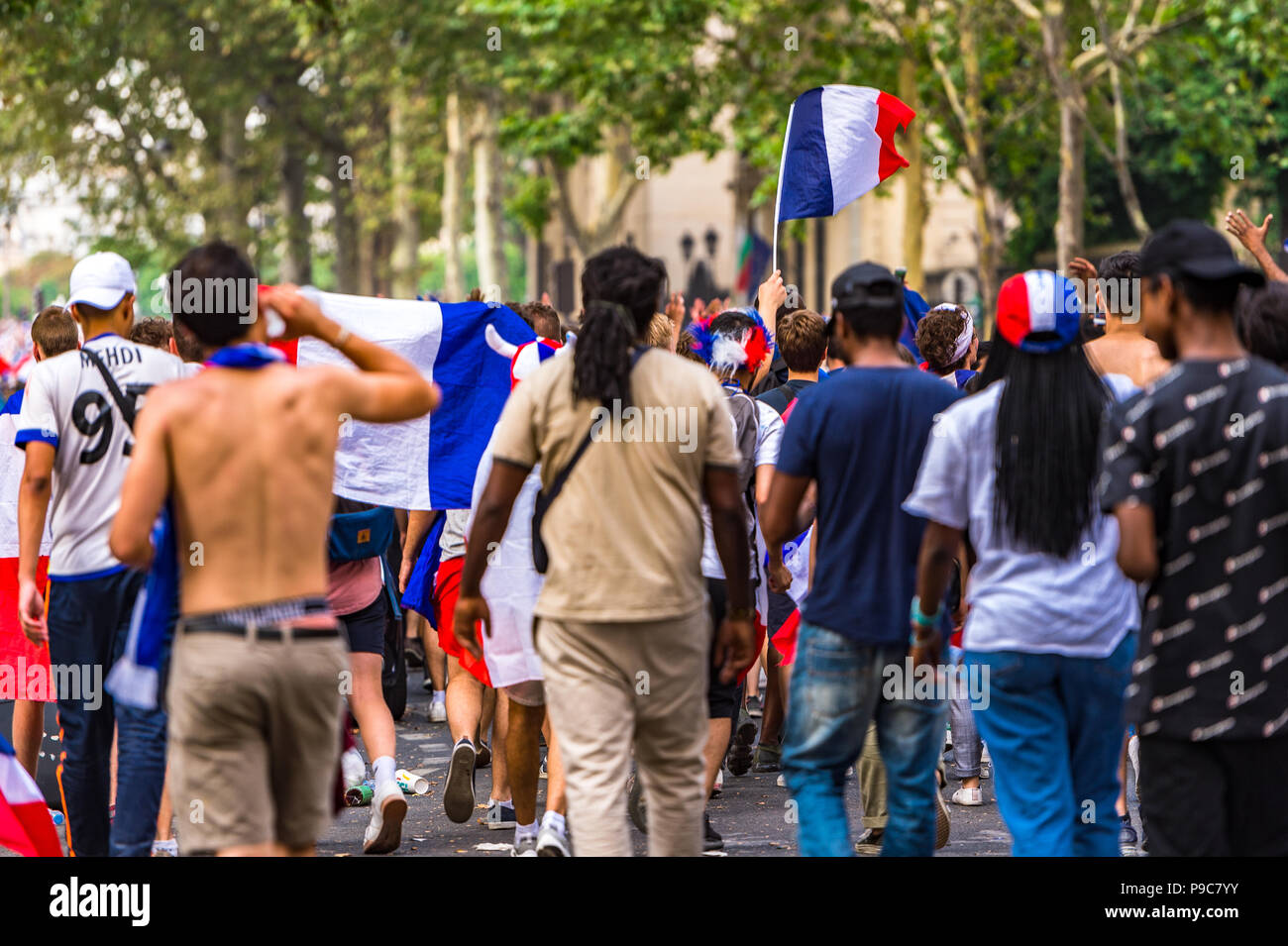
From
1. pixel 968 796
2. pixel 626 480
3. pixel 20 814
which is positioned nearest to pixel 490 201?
pixel 968 796

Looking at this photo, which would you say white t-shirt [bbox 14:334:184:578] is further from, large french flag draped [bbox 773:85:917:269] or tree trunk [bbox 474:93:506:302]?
tree trunk [bbox 474:93:506:302]

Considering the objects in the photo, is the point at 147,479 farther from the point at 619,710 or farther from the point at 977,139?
the point at 977,139

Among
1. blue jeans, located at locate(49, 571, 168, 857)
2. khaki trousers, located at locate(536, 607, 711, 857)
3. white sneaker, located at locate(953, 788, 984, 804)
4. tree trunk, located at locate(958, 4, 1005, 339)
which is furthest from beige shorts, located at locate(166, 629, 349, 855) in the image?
tree trunk, located at locate(958, 4, 1005, 339)

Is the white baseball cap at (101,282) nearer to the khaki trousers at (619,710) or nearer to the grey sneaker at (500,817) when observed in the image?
the khaki trousers at (619,710)

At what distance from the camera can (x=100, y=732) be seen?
216 inches

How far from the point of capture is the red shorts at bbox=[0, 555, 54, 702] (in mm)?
6816

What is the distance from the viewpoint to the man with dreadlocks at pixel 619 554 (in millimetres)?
4516

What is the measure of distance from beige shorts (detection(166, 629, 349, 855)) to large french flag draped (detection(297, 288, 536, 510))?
3097 millimetres

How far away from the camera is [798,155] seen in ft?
29.0

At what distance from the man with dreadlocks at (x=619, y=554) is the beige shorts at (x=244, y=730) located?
0.73m

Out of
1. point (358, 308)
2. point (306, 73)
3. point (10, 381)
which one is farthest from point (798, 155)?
point (306, 73)

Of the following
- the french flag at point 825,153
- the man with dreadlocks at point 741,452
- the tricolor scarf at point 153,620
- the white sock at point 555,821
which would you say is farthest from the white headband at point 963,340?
the tricolor scarf at point 153,620

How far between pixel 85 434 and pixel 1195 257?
3348 mm
